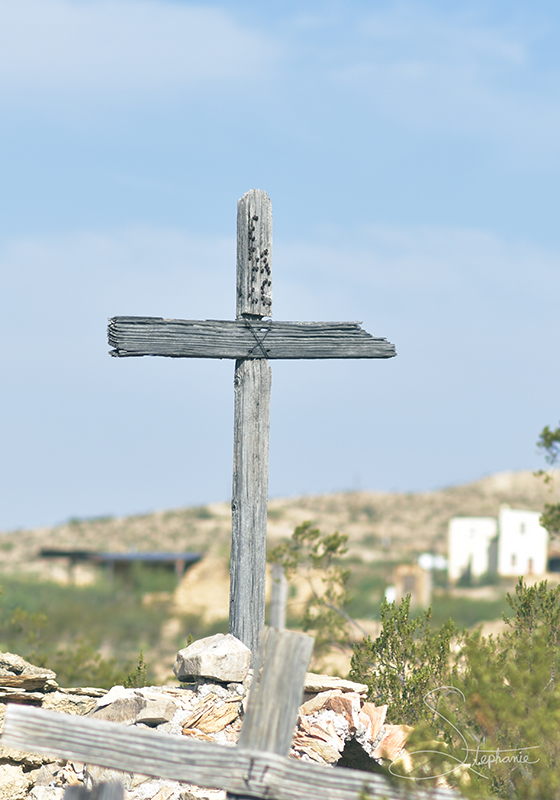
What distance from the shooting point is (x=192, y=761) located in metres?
4.51

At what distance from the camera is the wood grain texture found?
8.67 m

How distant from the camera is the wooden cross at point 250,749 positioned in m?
4.44

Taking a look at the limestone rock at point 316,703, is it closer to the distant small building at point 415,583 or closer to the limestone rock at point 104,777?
the limestone rock at point 104,777

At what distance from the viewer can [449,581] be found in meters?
52.0

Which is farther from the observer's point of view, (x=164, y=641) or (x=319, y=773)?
(x=164, y=641)

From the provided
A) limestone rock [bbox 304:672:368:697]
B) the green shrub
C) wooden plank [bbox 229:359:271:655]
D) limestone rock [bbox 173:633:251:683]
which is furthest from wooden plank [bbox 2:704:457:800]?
wooden plank [bbox 229:359:271:655]

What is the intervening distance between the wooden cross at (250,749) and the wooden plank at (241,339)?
4.11m

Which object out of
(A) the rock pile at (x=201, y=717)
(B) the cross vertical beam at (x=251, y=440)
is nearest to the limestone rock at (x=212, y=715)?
(A) the rock pile at (x=201, y=717)

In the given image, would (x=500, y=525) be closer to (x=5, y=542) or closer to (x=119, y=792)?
(x=5, y=542)

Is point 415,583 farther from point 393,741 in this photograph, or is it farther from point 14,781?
point 14,781

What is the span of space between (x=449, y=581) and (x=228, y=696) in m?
46.2

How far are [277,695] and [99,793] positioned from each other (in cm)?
108

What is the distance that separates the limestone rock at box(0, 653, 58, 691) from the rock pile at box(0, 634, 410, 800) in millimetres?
12

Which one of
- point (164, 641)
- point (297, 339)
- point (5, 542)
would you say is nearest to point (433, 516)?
point (5, 542)
